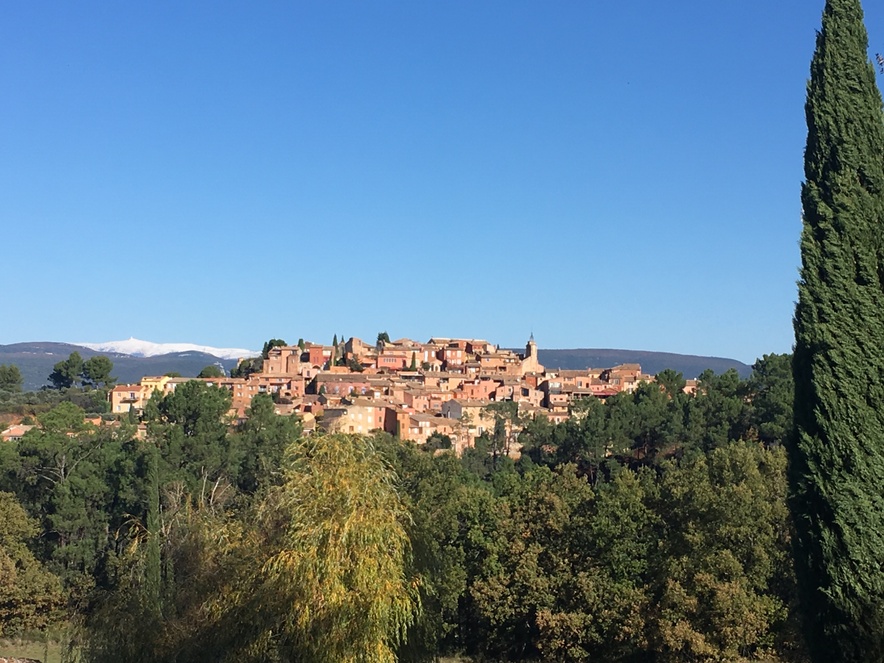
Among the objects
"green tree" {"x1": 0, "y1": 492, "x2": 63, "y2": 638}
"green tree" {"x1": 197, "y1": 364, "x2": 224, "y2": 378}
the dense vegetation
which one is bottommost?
"green tree" {"x1": 0, "y1": 492, "x2": 63, "y2": 638}

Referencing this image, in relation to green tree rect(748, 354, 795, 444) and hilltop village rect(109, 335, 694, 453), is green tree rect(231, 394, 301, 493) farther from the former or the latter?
green tree rect(748, 354, 795, 444)

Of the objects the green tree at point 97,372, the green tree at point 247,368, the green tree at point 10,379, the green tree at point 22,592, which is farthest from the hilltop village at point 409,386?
the green tree at point 22,592

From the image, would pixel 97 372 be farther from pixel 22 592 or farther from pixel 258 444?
pixel 22 592

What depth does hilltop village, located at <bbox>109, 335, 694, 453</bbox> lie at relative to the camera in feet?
278

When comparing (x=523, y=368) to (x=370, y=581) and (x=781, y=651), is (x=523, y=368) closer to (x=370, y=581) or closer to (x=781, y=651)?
(x=781, y=651)

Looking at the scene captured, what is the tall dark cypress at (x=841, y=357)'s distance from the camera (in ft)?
37.5

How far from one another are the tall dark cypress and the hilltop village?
60966mm

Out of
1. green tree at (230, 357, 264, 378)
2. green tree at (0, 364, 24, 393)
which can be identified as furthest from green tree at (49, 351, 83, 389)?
green tree at (230, 357, 264, 378)

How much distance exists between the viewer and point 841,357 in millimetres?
11836

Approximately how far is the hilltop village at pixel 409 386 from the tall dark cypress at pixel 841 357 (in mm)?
60966

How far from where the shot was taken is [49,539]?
133 ft

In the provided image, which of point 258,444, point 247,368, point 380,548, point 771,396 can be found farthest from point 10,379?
point 380,548

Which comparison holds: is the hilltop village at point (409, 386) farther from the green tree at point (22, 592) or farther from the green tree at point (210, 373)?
the green tree at point (22, 592)

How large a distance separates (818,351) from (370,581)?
21.1 ft
